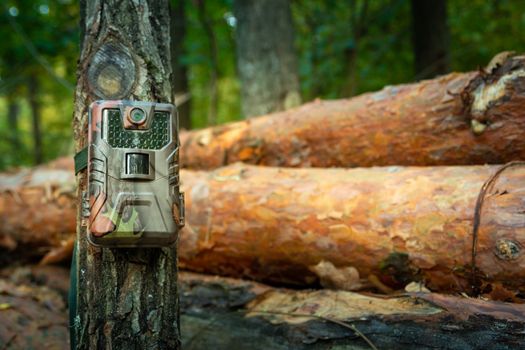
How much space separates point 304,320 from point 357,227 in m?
0.55

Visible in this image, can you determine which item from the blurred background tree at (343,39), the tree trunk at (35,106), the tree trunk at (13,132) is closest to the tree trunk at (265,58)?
the blurred background tree at (343,39)

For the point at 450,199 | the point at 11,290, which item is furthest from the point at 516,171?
the point at 11,290

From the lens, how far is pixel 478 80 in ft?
9.07

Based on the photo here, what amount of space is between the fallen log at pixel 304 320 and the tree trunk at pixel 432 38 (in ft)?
16.2

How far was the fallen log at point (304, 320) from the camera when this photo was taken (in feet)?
6.71

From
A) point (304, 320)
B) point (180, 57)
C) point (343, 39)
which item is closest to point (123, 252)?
point (304, 320)

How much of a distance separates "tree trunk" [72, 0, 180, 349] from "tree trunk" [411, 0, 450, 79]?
5.52 meters

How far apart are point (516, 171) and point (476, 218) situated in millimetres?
340

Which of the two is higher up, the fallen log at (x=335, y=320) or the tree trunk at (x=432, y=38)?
the tree trunk at (x=432, y=38)

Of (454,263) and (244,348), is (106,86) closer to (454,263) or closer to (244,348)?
(244,348)

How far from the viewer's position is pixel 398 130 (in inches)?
124

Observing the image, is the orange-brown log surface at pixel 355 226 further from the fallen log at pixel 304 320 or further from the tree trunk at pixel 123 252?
the tree trunk at pixel 123 252

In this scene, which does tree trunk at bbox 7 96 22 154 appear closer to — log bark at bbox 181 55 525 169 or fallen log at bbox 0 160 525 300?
log bark at bbox 181 55 525 169

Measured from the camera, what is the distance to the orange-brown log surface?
2.24 m
